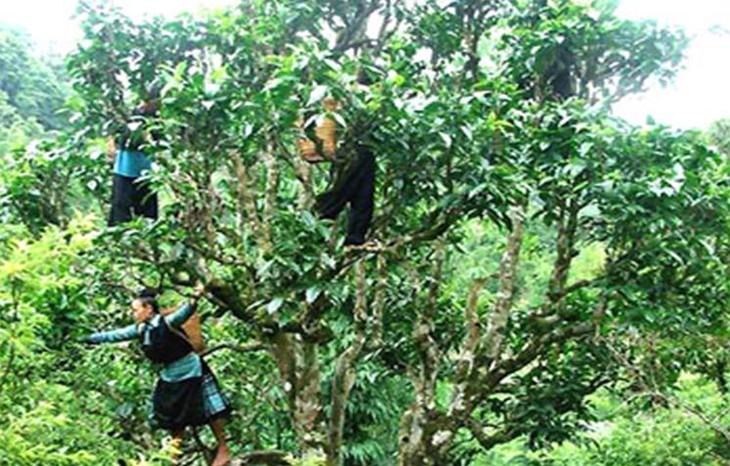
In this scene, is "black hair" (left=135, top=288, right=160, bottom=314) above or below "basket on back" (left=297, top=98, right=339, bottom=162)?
below

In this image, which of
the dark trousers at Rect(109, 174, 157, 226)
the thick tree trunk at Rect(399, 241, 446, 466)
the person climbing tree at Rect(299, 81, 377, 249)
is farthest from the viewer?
the thick tree trunk at Rect(399, 241, 446, 466)

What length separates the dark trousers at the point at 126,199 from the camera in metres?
3.59

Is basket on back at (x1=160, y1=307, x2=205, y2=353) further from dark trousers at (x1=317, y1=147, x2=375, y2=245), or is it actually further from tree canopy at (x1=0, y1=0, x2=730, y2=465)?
dark trousers at (x1=317, y1=147, x2=375, y2=245)

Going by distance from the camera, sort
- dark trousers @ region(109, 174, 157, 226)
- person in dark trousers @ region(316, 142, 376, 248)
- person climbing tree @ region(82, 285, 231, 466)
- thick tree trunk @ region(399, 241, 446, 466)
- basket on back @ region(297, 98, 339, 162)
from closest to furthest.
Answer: basket on back @ region(297, 98, 339, 162), person in dark trousers @ region(316, 142, 376, 248), person climbing tree @ region(82, 285, 231, 466), dark trousers @ region(109, 174, 157, 226), thick tree trunk @ region(399, 241, 446, 466)

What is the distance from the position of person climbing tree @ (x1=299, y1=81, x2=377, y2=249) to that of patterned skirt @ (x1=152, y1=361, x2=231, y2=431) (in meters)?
0.87

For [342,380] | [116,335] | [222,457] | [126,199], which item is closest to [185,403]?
[222,457]

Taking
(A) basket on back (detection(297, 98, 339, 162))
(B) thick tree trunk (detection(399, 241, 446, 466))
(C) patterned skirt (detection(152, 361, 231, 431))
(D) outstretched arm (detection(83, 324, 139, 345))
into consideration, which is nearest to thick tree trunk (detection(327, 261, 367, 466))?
(B) thick tree trunk (detection(399, 241, 446, 466))

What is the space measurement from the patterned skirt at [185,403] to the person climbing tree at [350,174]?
87 centimetres

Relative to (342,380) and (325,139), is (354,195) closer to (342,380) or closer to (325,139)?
(325,139)

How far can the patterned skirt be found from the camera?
3.46 metres

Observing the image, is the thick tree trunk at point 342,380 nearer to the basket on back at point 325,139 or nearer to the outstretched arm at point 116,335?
the basket on back at point 325,139

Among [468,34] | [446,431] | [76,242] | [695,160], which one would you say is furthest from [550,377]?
[76,242]

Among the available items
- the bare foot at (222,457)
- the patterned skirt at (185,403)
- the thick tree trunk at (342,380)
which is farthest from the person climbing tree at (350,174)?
the bare foot at (222,457)

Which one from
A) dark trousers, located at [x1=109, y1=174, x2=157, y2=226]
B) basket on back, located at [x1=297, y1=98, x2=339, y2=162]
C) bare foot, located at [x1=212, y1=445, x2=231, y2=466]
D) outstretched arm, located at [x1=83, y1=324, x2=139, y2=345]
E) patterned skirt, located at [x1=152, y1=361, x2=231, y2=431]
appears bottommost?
bare foot, located at [x1=212, y1=445, x2=231, y2=466]
